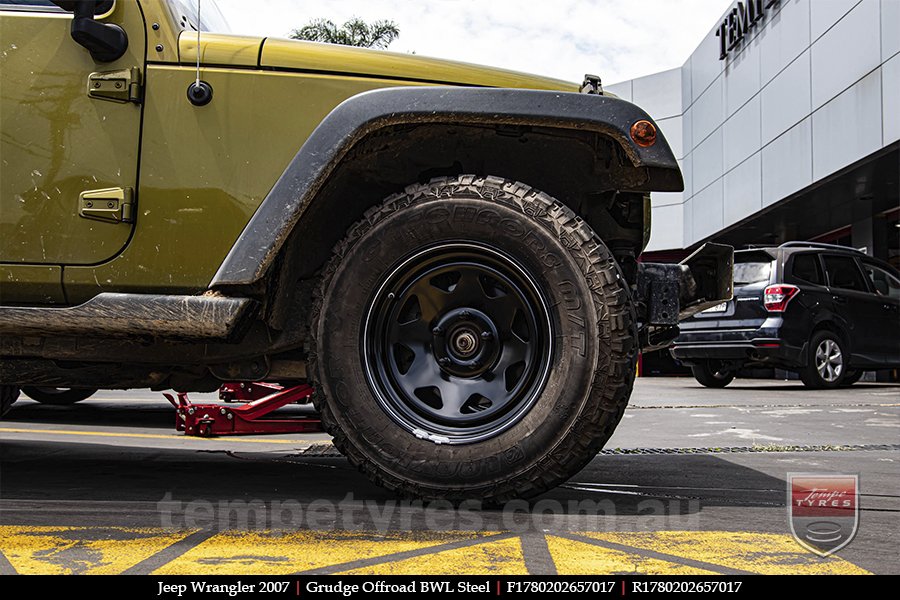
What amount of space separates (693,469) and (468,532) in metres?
1.75

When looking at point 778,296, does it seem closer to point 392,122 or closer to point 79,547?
point 392,122

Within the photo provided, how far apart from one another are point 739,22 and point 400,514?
780 inches

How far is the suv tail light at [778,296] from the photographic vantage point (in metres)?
10.2

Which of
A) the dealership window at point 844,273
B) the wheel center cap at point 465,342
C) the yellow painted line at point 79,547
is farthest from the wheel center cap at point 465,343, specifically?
the dealership window at point 844,273

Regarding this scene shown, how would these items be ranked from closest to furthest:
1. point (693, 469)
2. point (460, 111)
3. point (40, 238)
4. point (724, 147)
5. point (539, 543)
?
1. point (539, 543)
2. point (460, 111)
3. point (40, 238)
4. point (693, 469)
5. point (724, 147)

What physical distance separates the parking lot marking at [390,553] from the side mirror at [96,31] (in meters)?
1.55

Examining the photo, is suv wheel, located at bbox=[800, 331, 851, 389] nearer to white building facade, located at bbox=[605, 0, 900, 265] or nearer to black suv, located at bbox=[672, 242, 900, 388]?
black suv, located at bbox=[672, 242, 900, 388]

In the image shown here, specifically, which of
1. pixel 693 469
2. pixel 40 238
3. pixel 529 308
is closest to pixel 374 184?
pixel 529 308

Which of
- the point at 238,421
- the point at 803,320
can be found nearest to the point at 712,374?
the point at 803,320

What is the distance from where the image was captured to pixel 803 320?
10.4 metres

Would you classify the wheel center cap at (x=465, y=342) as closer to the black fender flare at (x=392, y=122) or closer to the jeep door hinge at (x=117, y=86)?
the black fender flare at (x=392, y=122)

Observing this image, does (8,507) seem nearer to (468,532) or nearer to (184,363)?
(184,363)

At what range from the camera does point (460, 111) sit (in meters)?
2.71

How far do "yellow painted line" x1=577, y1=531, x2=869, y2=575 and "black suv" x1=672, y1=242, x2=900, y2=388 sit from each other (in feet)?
27.1
